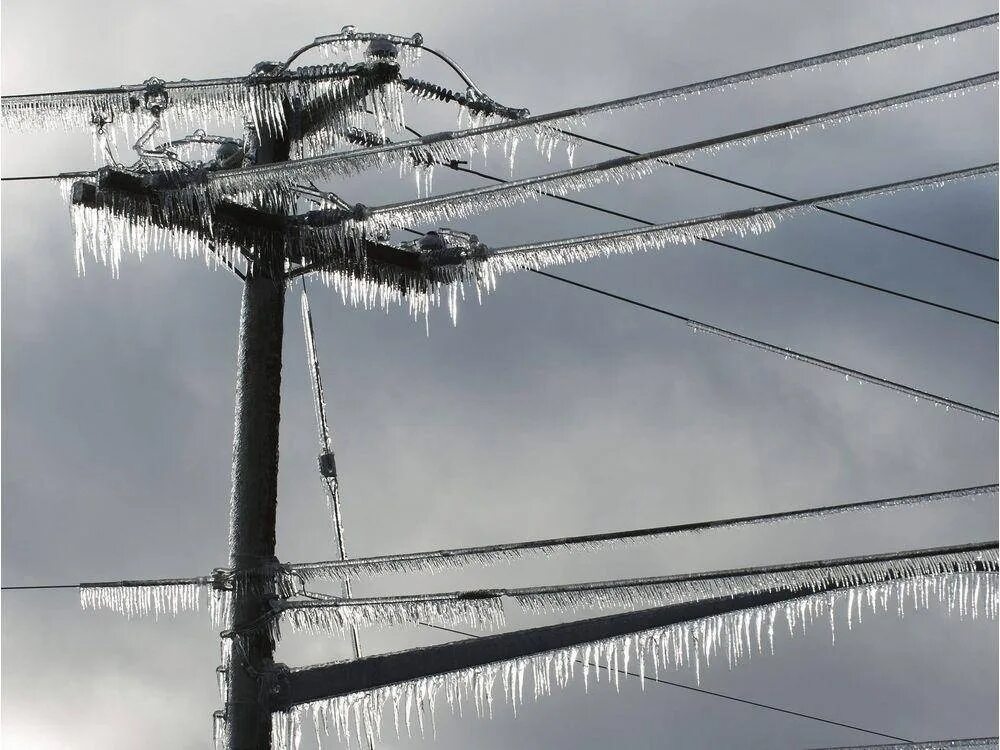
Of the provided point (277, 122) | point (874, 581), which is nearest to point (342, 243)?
point (277, 122)

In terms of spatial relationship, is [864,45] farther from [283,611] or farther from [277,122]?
[283,611]

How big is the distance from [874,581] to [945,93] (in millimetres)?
3676

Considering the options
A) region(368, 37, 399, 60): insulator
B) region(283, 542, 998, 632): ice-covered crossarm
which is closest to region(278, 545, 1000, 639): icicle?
region(283, 542, 998, 632): ice-covered crossarm

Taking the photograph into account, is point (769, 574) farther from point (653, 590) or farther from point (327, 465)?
point (327, 465)

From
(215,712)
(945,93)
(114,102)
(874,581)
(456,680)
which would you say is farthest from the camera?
(114,102)

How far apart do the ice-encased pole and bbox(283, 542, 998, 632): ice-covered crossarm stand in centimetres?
40

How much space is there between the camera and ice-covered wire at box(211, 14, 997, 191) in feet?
37.2

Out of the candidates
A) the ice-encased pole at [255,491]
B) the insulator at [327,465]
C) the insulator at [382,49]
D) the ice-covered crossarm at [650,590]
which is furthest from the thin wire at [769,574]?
the insulator at [382,49]

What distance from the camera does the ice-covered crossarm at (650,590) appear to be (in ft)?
33.7

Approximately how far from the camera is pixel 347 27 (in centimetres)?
1437

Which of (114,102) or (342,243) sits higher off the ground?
(114,102)

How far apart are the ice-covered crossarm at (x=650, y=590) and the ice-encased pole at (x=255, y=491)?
397 mm

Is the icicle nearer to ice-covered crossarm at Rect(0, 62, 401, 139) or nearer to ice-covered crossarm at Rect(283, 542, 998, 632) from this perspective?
ice-covered crossarm at Rect(283, 542, 998, 632)

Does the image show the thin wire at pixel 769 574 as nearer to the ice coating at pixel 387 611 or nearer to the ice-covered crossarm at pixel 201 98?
the ice coating at pixel 387 611
